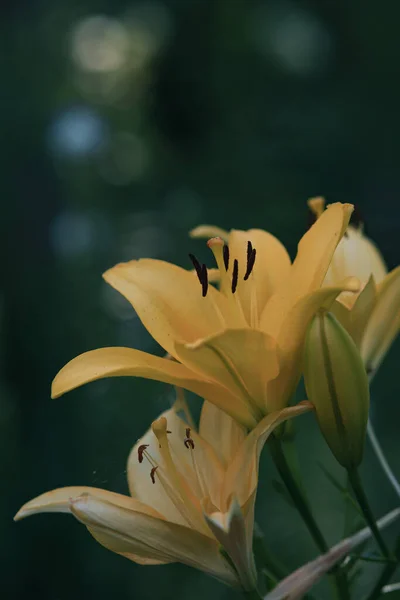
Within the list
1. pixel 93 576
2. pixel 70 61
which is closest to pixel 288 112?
pixel 70 61

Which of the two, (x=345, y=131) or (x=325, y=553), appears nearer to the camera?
(x=325, y=553)

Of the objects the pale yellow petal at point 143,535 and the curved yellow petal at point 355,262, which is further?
the curved yellow petal at point 355,262

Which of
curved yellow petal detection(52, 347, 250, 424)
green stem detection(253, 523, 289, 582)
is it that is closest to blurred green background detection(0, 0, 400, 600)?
green stem detection(253, 523, 289, 582)

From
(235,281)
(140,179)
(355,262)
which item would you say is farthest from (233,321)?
(140,179)

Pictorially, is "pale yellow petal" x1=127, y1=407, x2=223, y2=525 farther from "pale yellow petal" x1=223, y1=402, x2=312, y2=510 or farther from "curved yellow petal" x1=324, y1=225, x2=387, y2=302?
"curved yellow petal" x1=324, y1=225, x2=387, y2=302

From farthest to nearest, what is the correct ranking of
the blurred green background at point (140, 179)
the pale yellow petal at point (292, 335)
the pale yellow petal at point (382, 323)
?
the blurred green background at point (140, 179) < the pale yellow petal at point (382, 323) < the pale yellow petal at point (292, 335)

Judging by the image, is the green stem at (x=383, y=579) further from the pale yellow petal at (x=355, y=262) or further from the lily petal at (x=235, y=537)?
the pale yellow petal at (x=355, y=262)

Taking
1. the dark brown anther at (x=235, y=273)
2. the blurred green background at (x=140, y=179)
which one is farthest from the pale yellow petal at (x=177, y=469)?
the blurred green background at (x=140, y=179)

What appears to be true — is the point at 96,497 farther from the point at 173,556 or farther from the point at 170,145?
the point at 170,145
